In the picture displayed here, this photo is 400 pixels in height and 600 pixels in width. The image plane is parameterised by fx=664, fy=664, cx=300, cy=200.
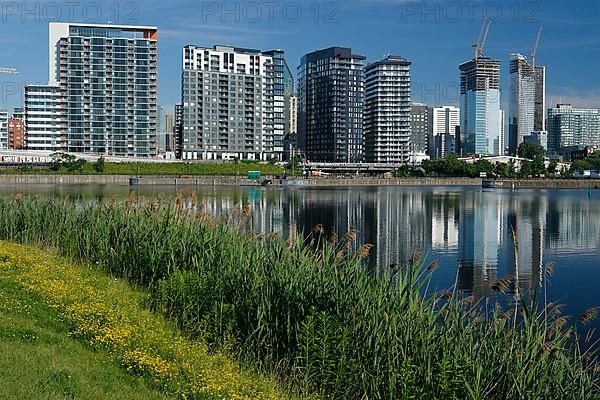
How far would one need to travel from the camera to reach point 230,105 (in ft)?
534

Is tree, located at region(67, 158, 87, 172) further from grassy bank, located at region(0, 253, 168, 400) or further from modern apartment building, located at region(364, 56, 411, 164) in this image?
grassy bank, located at region(0, 253, 168, 400)

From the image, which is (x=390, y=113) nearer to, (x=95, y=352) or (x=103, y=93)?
(x=103, y=93)

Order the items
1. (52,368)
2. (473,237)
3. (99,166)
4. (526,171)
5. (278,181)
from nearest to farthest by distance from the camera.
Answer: (52,368) → (473,237) → (99,166) → (278,181) → (526,171)

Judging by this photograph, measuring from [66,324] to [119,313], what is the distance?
1.03 meters

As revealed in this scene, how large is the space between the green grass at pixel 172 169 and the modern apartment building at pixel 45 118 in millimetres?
23287

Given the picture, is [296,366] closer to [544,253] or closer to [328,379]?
[328,379]

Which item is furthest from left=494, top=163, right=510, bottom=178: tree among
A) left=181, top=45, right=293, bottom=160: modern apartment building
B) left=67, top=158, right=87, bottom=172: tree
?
left=67, top=158, right=87, bottom=172: tree

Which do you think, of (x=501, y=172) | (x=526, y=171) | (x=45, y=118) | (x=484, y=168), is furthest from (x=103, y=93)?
(x=526, y=171)

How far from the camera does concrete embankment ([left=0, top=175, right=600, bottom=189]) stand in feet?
359

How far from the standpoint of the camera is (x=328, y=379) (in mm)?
9992

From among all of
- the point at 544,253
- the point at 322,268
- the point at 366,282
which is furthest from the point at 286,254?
the point at 544,253

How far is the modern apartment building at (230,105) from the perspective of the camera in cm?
15900

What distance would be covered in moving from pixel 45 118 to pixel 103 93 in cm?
1353

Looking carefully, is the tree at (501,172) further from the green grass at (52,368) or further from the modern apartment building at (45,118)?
the green grass at (52,368)
